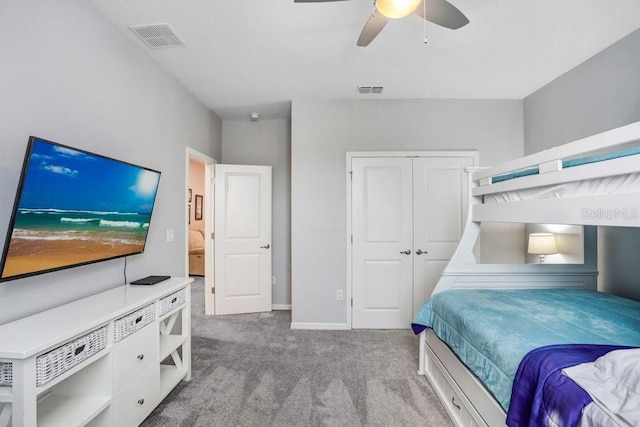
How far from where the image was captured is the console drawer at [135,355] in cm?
150

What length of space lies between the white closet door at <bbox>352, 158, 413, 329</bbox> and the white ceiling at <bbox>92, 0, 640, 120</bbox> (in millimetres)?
896

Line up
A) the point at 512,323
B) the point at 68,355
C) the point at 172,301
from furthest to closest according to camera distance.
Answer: the point at 172,301, the point at 512,323, the point at 68,355

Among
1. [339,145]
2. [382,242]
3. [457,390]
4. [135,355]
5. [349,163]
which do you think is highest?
[339,145]

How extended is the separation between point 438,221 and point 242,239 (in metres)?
2.46

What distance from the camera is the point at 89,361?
133 cm

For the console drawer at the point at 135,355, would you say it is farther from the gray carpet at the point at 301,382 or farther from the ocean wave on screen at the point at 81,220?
the ocean wave on screen at the point at 81,220

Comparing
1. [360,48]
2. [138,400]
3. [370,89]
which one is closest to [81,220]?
[138,400]

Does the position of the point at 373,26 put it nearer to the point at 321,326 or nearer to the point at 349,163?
the point at 349,163

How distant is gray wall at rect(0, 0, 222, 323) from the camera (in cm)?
136

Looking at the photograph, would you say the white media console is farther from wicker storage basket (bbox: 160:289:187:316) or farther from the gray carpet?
the gray carpet

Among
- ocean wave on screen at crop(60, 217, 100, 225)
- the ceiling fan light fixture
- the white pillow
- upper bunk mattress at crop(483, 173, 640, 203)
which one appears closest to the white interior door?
ocean wave on screen at crop(60, 217, 100, 225)

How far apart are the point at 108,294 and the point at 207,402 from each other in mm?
980

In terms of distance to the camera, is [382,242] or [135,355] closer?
[135,355]

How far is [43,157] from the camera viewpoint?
130 cm
